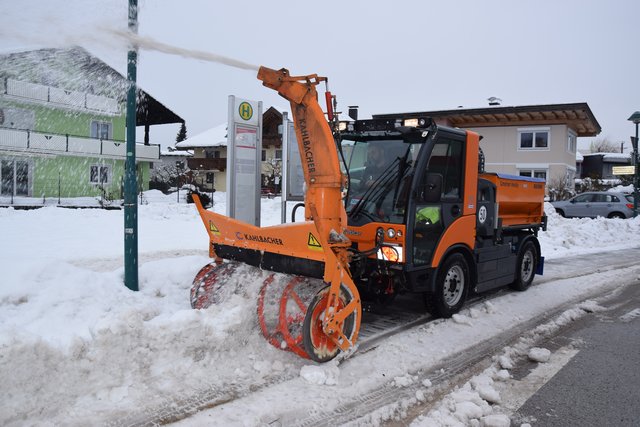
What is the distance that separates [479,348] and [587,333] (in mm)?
1652

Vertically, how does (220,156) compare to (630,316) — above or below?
above

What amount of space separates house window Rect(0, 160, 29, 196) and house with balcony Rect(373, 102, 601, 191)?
75.8ft

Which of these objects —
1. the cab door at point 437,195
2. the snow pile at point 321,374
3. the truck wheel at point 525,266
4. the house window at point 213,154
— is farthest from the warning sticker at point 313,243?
the house window at point 213,154

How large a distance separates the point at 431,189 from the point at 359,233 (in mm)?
928

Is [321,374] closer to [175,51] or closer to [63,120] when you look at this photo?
[175,51]

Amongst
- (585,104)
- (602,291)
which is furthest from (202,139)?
(602,291)

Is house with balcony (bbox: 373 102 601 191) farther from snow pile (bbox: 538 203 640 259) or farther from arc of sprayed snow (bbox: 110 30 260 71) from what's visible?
arc of sprayed snow (bbox: 110 30 260 71)

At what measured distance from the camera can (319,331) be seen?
4.31m

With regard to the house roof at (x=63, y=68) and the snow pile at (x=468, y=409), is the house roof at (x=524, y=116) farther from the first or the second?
the snow pile at (x=468, y=409)

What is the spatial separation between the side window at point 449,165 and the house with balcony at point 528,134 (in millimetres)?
25787

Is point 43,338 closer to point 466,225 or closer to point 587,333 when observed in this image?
point 466,225

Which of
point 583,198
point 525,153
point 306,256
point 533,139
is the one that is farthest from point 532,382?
point 533,139

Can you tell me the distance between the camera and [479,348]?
513 centimetres

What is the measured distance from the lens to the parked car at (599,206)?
22344 mm
